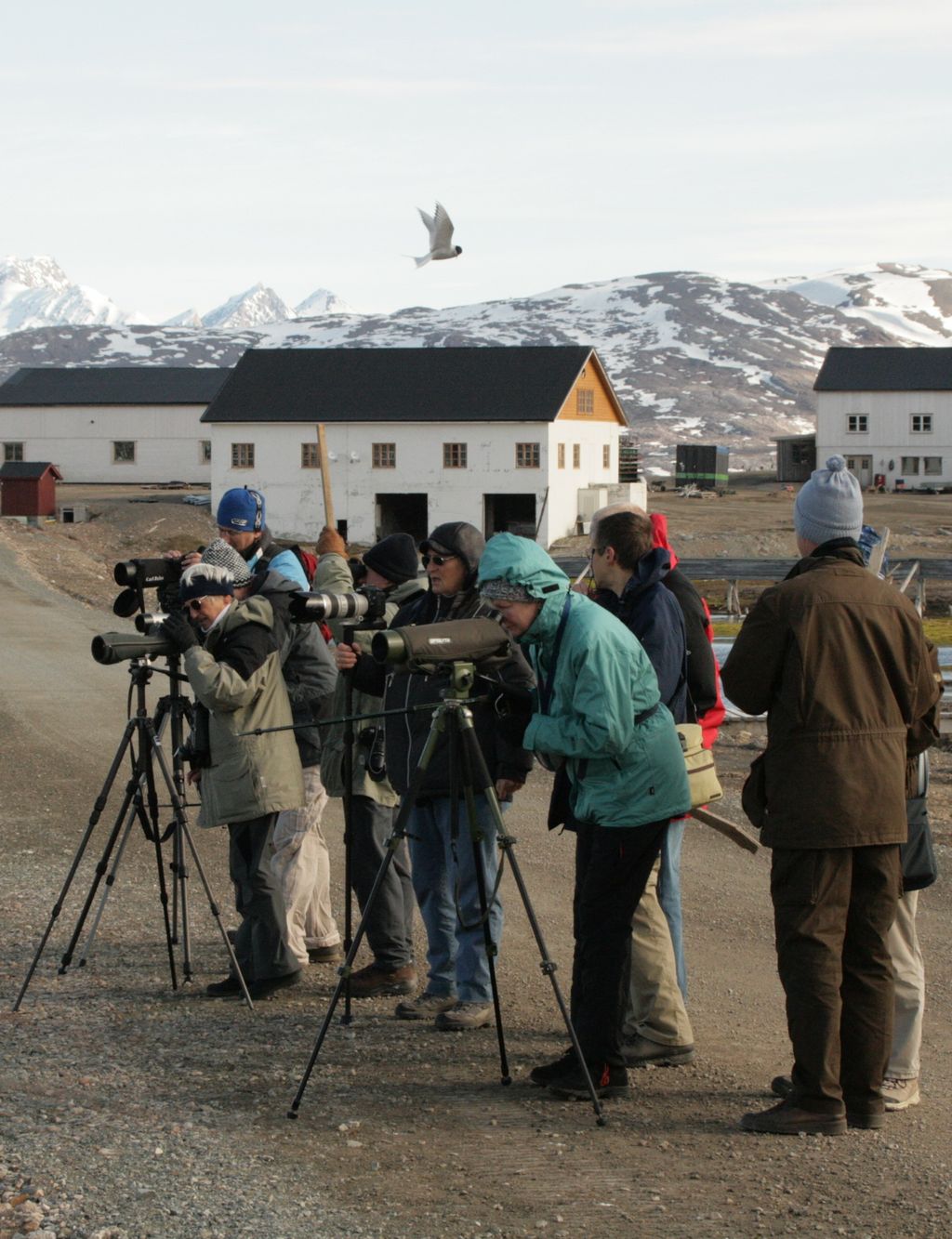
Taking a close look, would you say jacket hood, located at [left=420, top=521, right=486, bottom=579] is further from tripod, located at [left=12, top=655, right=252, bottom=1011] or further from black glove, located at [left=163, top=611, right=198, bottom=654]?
tripod, located at [left=12, top=655, right=252, bottom=1011]

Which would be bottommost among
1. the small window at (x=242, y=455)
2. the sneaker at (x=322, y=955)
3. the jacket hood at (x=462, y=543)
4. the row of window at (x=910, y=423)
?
the sneaker at (x=322, y=955)

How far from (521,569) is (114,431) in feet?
273

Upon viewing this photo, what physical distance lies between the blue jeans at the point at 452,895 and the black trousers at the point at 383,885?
12.2 inches

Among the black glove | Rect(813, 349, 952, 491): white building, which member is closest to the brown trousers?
the black glove

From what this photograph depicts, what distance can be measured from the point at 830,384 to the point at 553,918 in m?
85.2

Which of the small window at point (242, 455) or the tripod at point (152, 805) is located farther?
the small window at point (242, 455)

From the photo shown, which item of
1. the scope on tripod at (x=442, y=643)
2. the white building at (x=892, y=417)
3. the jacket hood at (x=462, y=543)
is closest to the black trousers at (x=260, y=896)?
the jacket hood at (x=462, y=543)

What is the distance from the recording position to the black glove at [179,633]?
6.42m

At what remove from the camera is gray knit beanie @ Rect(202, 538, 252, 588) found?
Answer: 6891 mm

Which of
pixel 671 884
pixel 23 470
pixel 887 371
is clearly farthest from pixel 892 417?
pixel 671 884

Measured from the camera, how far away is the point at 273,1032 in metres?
6.25

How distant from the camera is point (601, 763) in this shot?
540 centimetres

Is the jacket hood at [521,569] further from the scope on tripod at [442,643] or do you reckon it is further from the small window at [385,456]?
the small window at [385,456]

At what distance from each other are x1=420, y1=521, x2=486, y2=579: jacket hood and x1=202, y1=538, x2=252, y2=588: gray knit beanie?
1.04 metres
